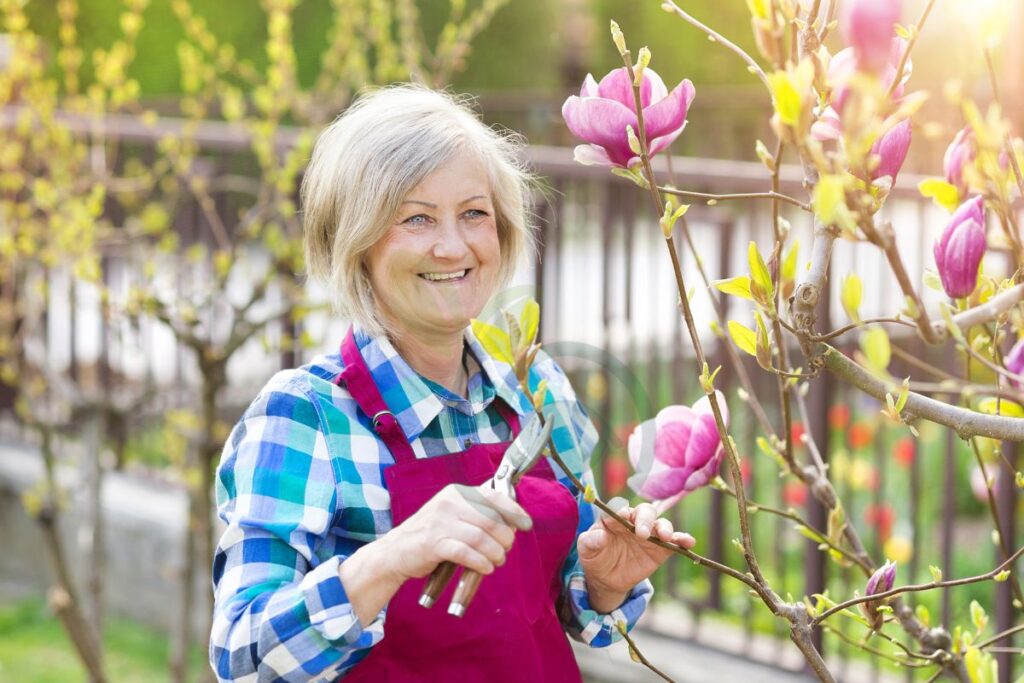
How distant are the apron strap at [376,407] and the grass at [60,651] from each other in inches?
103

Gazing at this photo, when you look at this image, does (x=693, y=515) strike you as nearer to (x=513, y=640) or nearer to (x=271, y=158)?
(x=271, y=158)

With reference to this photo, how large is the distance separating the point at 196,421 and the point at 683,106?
272cm

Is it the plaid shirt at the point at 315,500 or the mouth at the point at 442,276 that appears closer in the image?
the plaid shirt at the point at 315,500

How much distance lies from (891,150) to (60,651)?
369cm

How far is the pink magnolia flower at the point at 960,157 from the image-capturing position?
107cm

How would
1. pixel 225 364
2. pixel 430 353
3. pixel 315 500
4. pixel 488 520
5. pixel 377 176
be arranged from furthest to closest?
pixel 225 364, pixel 430 353, pixel 377 176, pixel 315 500, pixel 488 520

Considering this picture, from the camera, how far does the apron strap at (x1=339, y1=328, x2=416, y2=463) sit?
1.52 metres

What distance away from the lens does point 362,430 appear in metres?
1.52

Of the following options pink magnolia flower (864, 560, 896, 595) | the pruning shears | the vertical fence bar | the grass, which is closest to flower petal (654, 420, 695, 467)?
the pruning shears

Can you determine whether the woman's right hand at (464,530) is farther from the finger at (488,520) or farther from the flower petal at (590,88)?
the flower petal at (590,88)

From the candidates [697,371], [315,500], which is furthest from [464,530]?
[697,371]

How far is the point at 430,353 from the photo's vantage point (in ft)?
5.41

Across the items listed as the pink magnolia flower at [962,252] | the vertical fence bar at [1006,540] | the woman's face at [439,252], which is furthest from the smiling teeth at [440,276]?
the vertical fence bar at [1006,540]

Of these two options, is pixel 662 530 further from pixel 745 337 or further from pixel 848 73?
pixel 848 73
